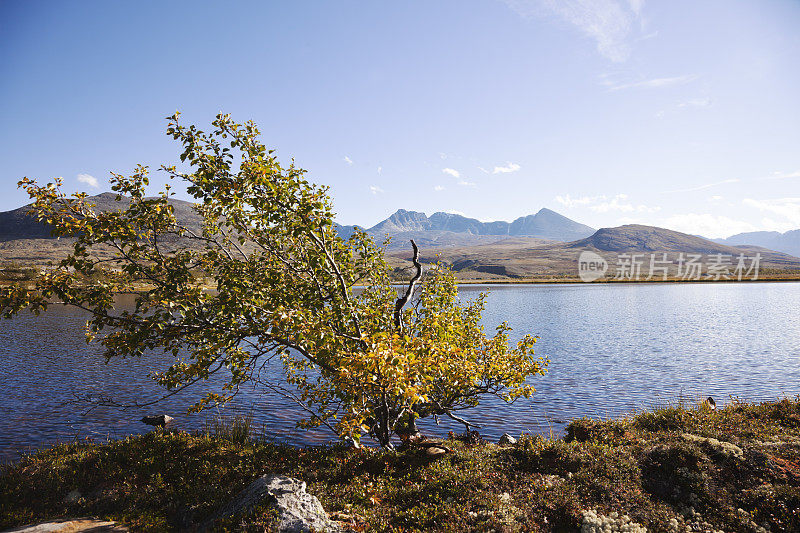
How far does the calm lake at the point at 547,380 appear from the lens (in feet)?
76.7

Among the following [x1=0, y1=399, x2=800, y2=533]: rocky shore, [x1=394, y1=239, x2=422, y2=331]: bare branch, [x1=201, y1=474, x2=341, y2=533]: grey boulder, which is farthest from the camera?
[x1=394, y1=239, x2=422, y2=331]: bare branch

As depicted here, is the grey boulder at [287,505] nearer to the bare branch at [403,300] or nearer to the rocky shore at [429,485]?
the rocky shore at [429,485]

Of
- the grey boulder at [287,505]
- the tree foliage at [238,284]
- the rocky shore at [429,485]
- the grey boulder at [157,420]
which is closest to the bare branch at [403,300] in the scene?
the tree foliage at [238,284]

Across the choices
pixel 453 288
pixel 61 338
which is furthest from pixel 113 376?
pixel 453 288

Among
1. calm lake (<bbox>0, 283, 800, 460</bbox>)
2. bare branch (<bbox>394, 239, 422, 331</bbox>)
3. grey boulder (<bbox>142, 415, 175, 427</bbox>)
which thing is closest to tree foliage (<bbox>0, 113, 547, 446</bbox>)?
bare branch (<bbox>394, 239, 422, 331</bbox>)

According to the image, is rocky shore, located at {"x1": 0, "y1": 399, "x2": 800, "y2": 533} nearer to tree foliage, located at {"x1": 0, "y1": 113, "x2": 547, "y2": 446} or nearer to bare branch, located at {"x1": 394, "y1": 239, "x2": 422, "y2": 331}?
tree foliage, located at {"x1": 0, "y1": 113, "x2": 547, "y2": 446}

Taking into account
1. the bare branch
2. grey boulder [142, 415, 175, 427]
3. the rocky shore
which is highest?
the bare branch

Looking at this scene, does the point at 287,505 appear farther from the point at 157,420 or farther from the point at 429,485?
the point at 157,420

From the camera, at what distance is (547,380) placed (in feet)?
110

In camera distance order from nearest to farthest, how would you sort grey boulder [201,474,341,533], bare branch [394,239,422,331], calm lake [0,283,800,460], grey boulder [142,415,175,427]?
1. grey boulder [201,474,341,533]
2. bare branch [394,239,422,331]
3. grey boulder [142,415,175,427]
4. calm lake [0,283,800,460]

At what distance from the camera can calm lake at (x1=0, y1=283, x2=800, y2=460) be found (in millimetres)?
23391

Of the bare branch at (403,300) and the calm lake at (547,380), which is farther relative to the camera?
the calm lake at (547,380)

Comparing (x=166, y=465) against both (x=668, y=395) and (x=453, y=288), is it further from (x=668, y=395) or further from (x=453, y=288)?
(x=668, y=395)

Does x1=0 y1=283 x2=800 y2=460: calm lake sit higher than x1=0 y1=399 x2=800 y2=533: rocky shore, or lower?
lower
